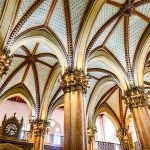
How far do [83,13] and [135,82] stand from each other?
383 centimetres

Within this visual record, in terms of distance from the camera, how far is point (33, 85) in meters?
12.4

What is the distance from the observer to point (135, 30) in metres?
9.91

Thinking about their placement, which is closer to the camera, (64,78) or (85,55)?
(64,78)

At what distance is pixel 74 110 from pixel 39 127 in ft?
16.6

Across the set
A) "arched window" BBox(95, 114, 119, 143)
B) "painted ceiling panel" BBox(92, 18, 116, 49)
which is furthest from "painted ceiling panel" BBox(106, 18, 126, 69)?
"arched window" BBox(95, 114, 119, 143)

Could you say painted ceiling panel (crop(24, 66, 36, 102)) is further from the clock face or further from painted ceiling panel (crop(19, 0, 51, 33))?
painted ceiling panel (crop(19, 0, 51, 33))

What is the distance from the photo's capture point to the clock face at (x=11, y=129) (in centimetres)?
1215

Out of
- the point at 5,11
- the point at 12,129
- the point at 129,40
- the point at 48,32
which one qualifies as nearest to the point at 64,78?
the point at 48,32

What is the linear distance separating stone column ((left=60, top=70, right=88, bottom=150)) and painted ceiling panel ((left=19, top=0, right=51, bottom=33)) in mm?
2484

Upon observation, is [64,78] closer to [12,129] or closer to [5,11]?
[5,11]

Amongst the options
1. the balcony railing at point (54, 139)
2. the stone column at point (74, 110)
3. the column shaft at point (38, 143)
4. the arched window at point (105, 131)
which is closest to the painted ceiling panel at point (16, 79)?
the column shaft at point (38, 143)

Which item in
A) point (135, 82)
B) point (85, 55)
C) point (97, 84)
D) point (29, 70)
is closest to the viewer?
point (85, 55)

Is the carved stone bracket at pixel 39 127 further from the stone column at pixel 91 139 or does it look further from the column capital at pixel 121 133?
the column capital at pixel 121 133

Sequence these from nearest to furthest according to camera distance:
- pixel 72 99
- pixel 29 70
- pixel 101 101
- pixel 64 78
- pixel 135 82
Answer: pixel 72 99, pixel 64 78, pixel 135 82, pixel 29 70, pixel 101 101
